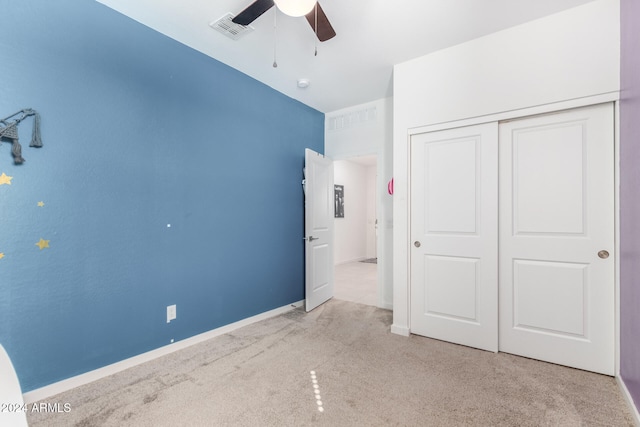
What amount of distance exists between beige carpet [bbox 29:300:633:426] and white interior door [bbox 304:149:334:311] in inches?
43.6

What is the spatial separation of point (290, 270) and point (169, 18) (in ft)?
9.16

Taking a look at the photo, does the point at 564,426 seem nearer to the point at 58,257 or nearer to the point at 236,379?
the point at 236,379

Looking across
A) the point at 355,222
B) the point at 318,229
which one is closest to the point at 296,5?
the point at 318,229

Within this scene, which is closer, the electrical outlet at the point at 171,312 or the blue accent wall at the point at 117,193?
the blue accent wall at the point at 117,193

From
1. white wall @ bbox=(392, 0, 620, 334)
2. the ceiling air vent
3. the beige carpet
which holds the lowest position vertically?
the beige carpet

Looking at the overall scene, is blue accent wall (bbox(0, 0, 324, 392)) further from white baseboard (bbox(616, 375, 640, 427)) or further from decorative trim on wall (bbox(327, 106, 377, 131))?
white baseboard (bbox(616, 375, 640, 427))

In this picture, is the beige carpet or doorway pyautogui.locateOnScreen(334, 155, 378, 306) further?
doorway pyautogui.locateOnScreen(334, 155, 378, 306)

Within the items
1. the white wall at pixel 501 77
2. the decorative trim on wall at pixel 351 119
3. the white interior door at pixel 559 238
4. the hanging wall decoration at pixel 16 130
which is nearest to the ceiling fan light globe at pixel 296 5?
the white wall at pixel 501 77

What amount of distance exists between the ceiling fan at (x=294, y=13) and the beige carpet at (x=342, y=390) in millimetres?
2329

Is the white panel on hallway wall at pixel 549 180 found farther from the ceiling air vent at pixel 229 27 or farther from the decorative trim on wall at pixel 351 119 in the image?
the ceiling air vent at pixel 229 27

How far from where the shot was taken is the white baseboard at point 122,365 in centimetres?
185

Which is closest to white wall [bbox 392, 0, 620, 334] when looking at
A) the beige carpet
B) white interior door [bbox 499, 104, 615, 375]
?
white interior door [bbox 499, 104, 615, 375]

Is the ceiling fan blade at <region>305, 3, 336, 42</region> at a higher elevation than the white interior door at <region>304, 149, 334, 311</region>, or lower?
higher

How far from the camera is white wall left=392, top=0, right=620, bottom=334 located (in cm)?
211
